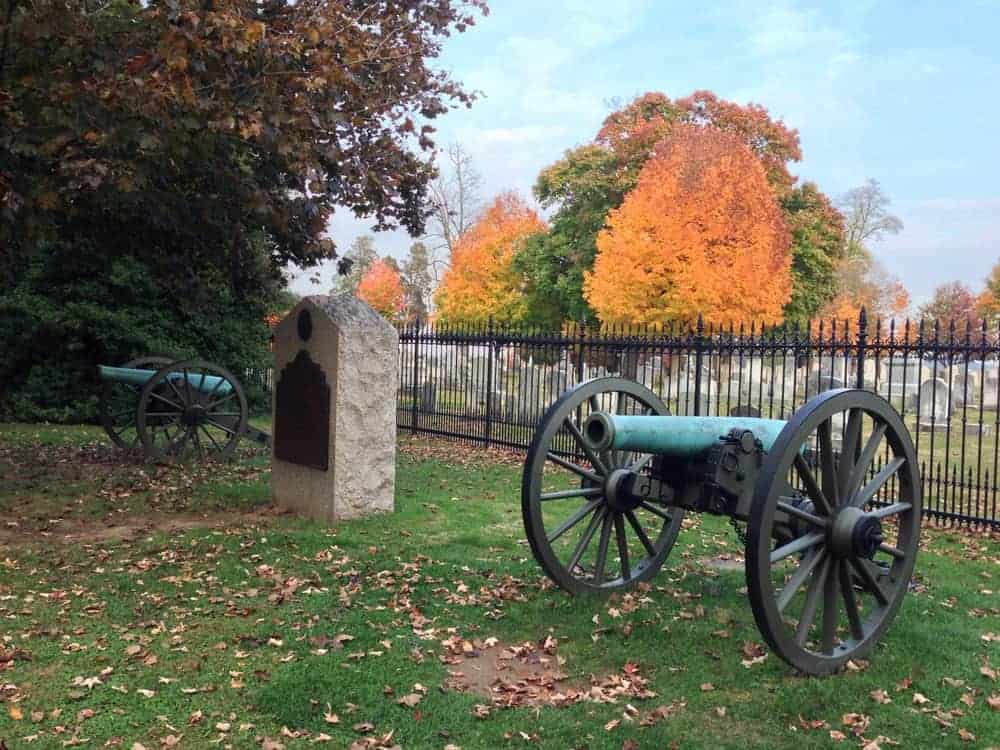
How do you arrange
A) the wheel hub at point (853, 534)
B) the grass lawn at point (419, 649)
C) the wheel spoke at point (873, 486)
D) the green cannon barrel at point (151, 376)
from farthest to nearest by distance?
1. the green cannon barrel at point (151, 376)
2. the wheel spoke at point (873, 486)
3. the wheel hub at point (853, 534)
4. the grass lawn at point (419, 649)

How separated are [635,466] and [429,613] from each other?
1.64 metres

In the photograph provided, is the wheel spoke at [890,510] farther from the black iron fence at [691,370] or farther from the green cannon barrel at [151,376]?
the green cannon barrel at [151,376]

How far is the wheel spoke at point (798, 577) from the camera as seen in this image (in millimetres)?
3959

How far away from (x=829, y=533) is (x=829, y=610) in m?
0.40

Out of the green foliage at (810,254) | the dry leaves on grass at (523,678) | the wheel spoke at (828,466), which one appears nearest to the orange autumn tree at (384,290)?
the green foliage at (810,254)

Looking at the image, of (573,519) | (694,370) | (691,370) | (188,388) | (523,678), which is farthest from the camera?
(691,370)

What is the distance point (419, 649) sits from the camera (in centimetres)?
481

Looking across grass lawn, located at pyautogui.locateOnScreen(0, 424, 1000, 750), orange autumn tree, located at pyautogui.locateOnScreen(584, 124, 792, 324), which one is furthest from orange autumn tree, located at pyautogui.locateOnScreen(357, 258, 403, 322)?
grass lawn, located at pyautogui.locateOnScreen(0, 424, 1000, 750)

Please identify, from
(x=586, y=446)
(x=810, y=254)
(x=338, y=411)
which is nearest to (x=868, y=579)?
(x=586, y=446)

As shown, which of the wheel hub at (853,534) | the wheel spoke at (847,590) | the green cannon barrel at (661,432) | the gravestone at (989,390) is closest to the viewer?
the wheel hub at (853,534)

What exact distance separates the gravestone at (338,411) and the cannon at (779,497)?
2.93 m

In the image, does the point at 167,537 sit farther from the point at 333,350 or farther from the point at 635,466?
the point at 635,466

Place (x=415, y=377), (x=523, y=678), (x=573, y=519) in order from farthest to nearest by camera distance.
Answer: (x=415, y=377) → (x=573, y=519) → (x=523, y=678)

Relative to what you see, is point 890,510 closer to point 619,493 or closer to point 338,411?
point 619,493
